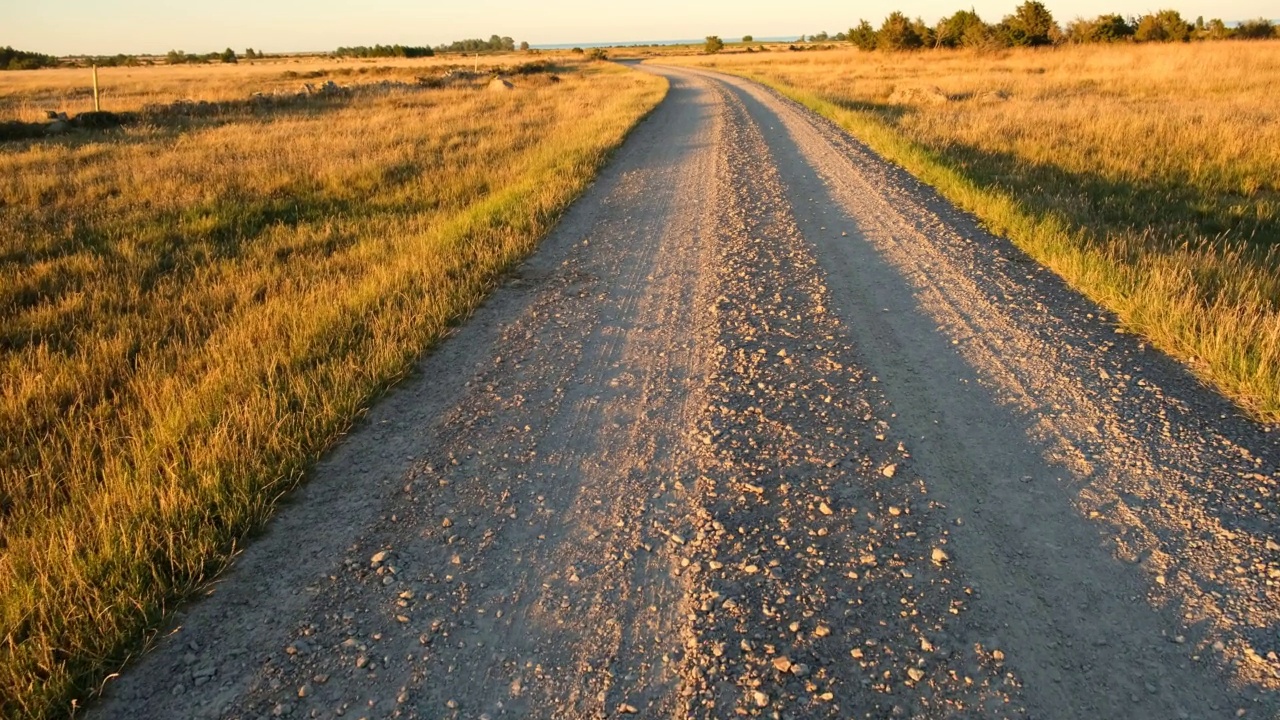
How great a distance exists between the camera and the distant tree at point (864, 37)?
6025 cm

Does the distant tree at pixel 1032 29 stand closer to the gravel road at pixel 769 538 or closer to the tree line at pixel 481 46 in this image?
the gravel road at pixel 769 538

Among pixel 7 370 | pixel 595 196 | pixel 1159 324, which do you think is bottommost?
pixel 7 370

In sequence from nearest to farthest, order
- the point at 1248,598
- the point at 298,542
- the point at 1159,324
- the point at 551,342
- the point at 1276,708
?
the point at 1276,708 < the point at 1248,598 < the point at 298,542 < the point at 1159,324 < the point at 551,342

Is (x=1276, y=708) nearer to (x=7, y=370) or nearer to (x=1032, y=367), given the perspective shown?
(x=1032, y=367)

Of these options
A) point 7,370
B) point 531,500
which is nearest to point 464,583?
point 531,500

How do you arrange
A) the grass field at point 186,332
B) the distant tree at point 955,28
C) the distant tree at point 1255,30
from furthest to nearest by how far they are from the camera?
the distant tree at point 955,28 → the distant tree at point 1255,30 → the grass field at point 186,332

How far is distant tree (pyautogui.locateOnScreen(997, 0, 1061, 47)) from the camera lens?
4588 cm

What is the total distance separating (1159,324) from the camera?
198 inches

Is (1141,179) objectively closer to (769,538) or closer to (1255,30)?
(769,538)

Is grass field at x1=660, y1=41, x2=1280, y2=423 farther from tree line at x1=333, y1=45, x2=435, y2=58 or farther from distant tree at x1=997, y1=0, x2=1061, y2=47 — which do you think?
tree line at x1=333, y1=45, x2=435, y2=58

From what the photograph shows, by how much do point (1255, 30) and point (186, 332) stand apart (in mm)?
59433

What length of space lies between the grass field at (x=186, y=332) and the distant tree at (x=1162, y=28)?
4636 centimetres

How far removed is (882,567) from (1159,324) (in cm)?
360

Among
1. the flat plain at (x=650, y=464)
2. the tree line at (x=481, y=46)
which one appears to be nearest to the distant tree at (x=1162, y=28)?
the flat plain at (x=650, y=464)
